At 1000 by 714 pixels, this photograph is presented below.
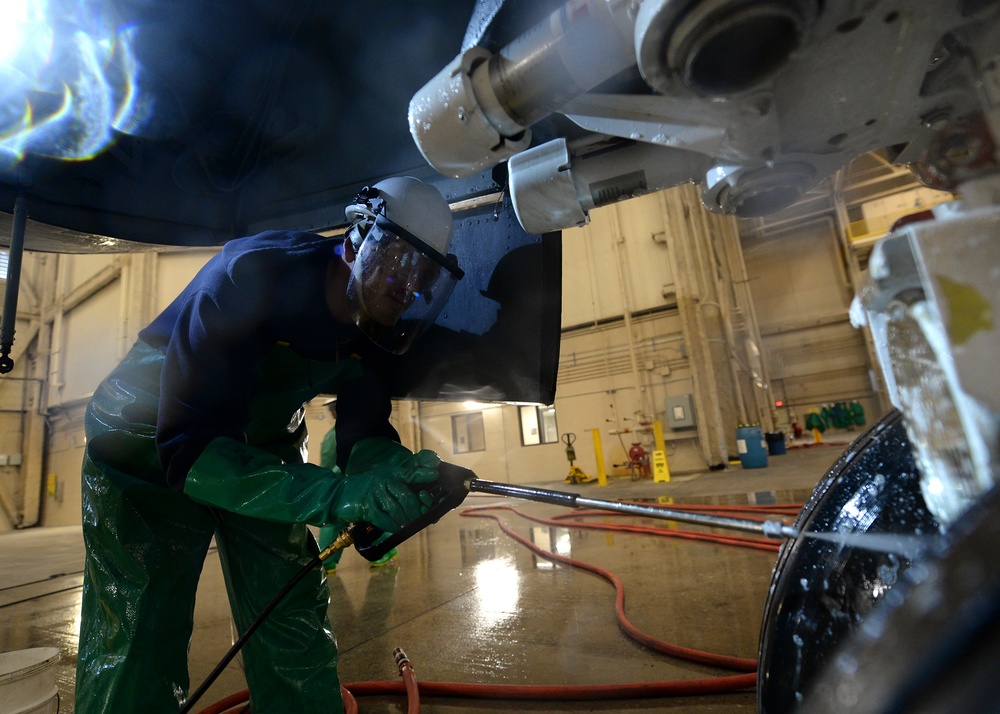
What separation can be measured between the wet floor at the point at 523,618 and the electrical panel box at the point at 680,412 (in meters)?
4.33

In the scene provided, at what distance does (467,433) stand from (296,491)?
29.0 feet

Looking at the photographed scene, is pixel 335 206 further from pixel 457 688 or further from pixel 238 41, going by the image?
pixel 457 688

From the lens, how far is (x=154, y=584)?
3.86ft

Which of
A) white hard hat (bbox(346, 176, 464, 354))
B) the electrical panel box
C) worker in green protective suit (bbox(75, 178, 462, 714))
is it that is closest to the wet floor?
worker in green protective suit (bbox(75, 178, 462, 714))

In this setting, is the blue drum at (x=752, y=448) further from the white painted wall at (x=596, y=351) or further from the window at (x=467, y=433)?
the window at (x=467, y=433)

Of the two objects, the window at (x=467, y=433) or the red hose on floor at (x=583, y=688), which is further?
the window at (x=467, y=433)

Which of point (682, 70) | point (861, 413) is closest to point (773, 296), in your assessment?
point (861, 413)

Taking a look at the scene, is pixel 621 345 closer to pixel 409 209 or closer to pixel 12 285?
pixel 409 209

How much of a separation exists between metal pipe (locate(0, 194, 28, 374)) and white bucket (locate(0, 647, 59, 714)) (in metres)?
0.73

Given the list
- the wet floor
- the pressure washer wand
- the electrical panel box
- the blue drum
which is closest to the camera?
the pressure washer wand

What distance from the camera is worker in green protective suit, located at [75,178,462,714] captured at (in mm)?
1019

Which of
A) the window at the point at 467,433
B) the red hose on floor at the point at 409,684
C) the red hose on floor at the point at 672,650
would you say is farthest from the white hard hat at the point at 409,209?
the window at the point at 467,433

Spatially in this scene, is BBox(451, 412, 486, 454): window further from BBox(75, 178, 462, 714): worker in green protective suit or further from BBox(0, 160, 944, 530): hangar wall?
BBox(75, 178, 462, 714): worker in green protective suit

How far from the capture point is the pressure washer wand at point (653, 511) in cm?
65
